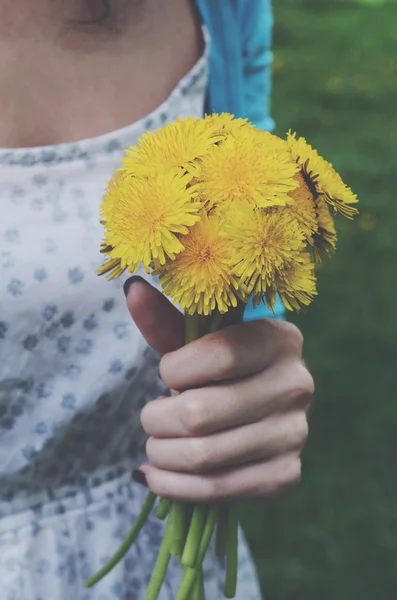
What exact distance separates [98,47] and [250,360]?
0.43 m

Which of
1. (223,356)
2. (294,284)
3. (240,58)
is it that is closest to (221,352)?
(223,356)

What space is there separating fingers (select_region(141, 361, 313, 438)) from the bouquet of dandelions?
4.6 inches

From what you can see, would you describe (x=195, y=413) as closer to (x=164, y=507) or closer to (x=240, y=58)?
(x=164, y=507)

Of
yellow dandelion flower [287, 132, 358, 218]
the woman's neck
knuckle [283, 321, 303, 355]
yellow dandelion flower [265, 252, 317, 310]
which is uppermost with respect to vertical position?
the woman's neck

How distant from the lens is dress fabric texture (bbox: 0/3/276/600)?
0.91 metres

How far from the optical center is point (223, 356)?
0.75m

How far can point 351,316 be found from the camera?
2.71m

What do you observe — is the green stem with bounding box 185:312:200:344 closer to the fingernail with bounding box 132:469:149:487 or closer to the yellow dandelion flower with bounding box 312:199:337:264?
the yellow dandelion flower with bounding box 312:199:337:264

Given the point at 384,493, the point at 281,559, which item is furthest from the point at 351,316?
the point at 281,559

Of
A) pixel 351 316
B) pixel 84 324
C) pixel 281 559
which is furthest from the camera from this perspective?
pixel 351 316

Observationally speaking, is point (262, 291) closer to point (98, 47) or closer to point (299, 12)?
point (98, 47)

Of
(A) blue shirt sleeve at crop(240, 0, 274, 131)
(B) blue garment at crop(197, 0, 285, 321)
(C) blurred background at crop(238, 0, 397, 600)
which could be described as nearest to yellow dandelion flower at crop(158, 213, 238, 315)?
(B) blue garment at crop(197, 0, 285, 321)

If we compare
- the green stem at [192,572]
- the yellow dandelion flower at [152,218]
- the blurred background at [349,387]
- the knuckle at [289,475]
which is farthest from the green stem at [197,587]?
the blurred background at [349,387]

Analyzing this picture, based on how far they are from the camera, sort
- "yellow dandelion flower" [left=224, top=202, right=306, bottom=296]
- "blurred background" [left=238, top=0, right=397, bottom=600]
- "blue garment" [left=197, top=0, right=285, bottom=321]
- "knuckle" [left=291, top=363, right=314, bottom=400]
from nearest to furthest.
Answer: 1. "yellow dandelion flower" [left=224, top=202, right=306, bottom=296]
2. "knuckle" [left=291, top=363, right=314, bottom=400]
3. "blue garment" [left=197, top=0, right=285, bottom=321]
4. "blurred background" [left=238, top=0, right=397, bottom=600]
